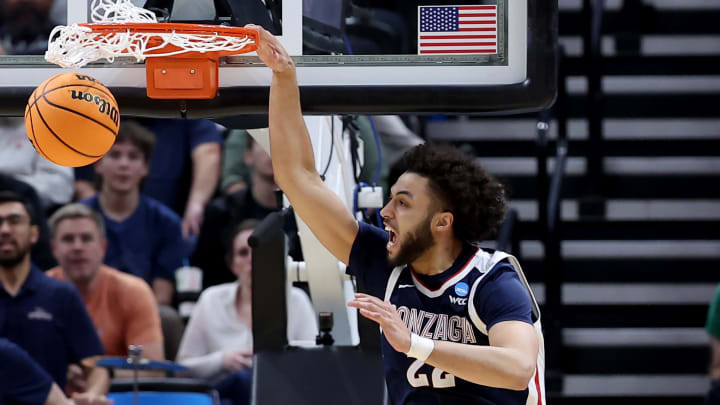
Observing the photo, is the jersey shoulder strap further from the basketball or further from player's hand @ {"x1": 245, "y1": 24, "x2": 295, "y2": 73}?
the basketball

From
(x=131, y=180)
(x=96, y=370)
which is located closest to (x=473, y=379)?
(x=96, y=370)

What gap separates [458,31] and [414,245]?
0.64 metres

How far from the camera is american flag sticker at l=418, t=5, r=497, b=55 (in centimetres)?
336

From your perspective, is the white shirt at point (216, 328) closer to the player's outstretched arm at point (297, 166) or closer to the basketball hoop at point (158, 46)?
the player's outstretched arm at point (297, 166)

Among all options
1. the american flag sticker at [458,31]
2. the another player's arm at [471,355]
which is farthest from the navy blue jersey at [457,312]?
the american flag sticker at [458,31]

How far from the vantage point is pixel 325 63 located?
3402 mm

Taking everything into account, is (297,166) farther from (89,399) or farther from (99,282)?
(99,282)

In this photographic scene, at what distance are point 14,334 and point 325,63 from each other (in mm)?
3135

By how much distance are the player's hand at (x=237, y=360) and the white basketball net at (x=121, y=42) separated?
2990 millimetres

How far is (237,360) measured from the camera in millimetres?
5988

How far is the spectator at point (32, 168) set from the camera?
272 inches

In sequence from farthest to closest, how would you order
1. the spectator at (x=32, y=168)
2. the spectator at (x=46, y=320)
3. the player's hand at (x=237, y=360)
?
the spectator at (x=32, y=168) < the player's hand at (x=237, y=360) < the spectator at (x=46, y=320)

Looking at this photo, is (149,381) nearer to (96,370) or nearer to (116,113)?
(96,370)

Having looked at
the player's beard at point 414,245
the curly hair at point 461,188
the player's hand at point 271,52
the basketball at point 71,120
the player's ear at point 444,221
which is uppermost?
the player's hand at point 271,52
